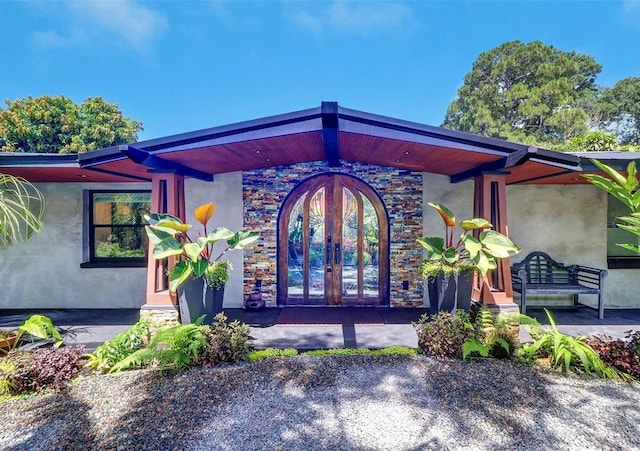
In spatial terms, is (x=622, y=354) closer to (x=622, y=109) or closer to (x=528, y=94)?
(x=528, y=94)

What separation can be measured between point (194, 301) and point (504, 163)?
4.61 meters

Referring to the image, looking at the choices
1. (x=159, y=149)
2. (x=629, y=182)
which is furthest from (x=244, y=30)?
(x=629, y=182)

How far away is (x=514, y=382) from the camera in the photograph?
317cm

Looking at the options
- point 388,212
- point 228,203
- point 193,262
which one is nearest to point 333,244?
point 388,212

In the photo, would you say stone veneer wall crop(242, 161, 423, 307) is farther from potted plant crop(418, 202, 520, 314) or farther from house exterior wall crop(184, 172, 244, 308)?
potted plant crop(418, 202, 520, 314)

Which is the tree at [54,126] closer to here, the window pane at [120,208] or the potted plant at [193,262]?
the window pane at [120,208]

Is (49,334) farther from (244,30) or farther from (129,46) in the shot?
(129,46)

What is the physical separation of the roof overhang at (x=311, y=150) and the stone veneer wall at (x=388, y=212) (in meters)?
0.72

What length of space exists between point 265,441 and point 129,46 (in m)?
12.8

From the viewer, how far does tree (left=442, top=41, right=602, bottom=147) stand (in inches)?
691

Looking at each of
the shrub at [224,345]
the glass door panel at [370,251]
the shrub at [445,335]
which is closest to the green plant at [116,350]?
the shrub at [224,345]

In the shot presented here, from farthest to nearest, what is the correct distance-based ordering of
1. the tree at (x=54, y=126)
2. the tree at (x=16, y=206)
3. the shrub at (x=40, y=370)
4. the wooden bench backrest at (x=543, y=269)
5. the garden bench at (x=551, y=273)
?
the tree at (x=54, y=126)
the wooden bench backrest at (x=543, y=269)
the garden bench at (x=551, y=273)
the shrub at (x=40, y=370)
the tree at (x=16, y=206)

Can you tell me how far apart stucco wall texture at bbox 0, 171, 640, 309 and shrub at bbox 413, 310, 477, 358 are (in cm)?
235

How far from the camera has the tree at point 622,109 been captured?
65.9 ft
